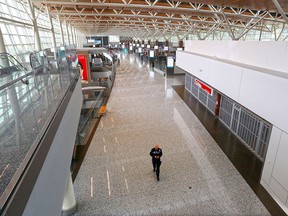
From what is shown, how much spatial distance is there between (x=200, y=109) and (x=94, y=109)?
25.0ft

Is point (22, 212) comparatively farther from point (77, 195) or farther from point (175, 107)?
point (175, 107)

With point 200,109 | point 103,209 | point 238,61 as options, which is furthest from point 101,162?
point 200,109

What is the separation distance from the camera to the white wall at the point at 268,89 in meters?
6.04

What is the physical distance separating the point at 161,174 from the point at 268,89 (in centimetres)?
474

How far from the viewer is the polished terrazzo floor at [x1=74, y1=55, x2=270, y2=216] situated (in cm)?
626

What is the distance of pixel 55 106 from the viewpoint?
457cm

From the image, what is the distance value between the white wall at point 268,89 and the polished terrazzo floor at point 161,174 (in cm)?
93

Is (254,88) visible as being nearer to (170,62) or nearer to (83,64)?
(83,64)

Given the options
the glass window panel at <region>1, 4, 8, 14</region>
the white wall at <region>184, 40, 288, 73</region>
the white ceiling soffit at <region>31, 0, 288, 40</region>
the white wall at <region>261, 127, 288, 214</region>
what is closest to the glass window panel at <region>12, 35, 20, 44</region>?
the glass window panel at <region>1, 4, 8, 14</region>

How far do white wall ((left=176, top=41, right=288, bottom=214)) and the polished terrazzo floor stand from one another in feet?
3.06

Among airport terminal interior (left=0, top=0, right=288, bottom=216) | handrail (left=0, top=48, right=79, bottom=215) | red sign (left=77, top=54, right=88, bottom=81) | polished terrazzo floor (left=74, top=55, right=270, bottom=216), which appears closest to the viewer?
handrail (left=0, top=48, right=79, bottom=215)

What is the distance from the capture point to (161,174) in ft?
25.3

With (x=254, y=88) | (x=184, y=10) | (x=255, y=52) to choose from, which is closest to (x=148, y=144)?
(x=254, y=88)

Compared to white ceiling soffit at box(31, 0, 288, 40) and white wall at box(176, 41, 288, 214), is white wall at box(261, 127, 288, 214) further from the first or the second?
white ceiling soffit at box(31, 0, 288, 40)
